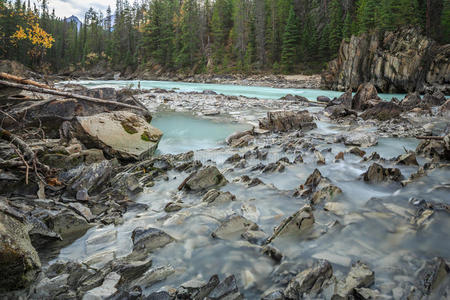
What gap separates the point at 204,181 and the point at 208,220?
1148 millimetres

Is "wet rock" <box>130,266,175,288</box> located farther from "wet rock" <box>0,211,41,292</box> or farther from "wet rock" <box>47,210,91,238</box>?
"wet rock" <box>47,210,91,238</box>

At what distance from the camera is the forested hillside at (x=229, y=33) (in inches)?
1341

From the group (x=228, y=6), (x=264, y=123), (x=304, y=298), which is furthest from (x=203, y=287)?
(x=228, y=6)

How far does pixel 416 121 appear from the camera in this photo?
10398 mm

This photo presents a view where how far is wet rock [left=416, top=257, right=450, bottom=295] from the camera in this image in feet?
7.13


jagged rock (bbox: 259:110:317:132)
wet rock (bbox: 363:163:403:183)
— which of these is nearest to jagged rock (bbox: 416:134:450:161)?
wet rock (bbox: 363:163:403:183)

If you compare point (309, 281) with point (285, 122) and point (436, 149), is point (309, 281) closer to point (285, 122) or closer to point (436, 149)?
point (436, 149)

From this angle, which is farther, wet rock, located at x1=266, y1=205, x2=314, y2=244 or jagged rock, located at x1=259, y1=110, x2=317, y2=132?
jagged rock, located at x1=259, y1=110, x2=317, y2=132

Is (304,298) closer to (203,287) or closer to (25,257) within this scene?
(203,287)

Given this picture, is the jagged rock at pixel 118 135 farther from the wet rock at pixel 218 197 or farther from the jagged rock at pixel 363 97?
the jagged rock at pixel 363 97

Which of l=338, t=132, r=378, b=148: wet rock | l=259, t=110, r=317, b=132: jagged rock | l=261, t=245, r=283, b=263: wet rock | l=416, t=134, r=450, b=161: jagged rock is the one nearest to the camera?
l=261, t=245, r=283, b=263: wet rock

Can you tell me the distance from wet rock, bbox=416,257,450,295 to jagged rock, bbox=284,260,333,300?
0.72m

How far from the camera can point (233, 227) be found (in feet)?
10.5

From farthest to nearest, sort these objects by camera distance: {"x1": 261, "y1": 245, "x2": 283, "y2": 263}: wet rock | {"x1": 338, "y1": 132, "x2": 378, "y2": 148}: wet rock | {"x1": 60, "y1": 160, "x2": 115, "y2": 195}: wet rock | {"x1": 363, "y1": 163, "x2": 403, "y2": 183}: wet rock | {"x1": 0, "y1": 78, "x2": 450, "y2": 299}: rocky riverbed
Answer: {"x1": 338, "y1": 132, "x2": 378, "y2": 148}: wet rock < {"x1": 363, "y1": 163, "x2": 403, "y2": 183}: wet rock < {"x1": 60, "y1": 160, "x2": 115, "y2": 195}: wet rock < {"x1": 261, "y1": 245, "x2": 283, "y2": 263}: wet rock < {"x1": 0, "y1": 78, "x2": 450, "y2": 299}: rocky riverbed
